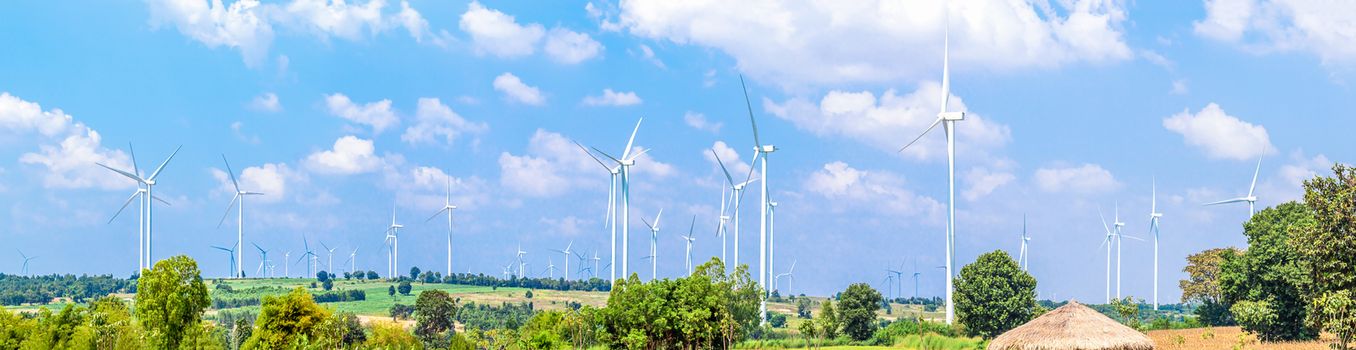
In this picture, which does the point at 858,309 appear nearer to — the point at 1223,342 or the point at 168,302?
the point at 1223,342

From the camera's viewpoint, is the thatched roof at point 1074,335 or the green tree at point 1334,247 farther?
the thatched roof at point 1074,335

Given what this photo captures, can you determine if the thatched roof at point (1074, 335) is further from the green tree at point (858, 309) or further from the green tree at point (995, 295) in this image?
the green tree at point (858, 309)

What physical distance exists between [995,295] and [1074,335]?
26.2 m

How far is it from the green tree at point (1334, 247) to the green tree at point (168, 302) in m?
49.7

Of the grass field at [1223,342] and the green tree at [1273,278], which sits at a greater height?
the green tree at [1273,278]

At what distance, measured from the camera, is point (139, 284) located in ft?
201

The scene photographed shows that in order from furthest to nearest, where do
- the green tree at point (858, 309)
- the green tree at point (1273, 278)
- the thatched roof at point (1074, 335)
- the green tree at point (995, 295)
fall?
the green tree at point (858, 309) → the green tree at point (995, 295) → the green tree at point (1273, 278) → the thatched roof at point (1074, 335)

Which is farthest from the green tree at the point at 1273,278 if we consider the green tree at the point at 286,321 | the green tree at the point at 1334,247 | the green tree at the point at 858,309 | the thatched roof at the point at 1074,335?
the green tree at the point at 286,321

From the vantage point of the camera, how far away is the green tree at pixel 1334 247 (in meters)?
46.2

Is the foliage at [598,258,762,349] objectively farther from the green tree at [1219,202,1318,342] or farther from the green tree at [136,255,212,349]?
the green tree at [1219,202,1318,342]

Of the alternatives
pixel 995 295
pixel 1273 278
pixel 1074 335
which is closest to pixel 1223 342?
pixel 1273 278

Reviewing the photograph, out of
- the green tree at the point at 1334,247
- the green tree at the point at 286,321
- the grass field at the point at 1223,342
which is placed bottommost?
the grass field at the point at 1223,342

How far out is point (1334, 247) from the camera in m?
47.0

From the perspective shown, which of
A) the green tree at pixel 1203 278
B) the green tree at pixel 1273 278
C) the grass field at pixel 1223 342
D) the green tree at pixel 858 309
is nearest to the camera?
the grass field at pixel 1223 342
